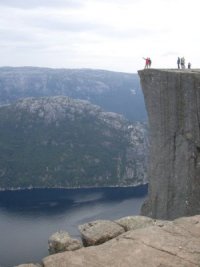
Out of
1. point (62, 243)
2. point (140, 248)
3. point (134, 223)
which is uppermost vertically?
point (134, 223)

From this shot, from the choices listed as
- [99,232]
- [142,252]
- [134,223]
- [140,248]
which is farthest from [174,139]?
[142,252]

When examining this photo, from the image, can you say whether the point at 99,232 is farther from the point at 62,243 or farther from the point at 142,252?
the point at 142,252

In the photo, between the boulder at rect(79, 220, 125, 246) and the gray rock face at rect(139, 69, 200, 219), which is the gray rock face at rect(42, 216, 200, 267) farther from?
the gray rock face at rect(139, 69, 200, 219)

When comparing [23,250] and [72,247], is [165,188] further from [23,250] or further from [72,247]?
[23,250]

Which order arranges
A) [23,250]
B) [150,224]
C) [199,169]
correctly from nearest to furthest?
[150,224], [199,169], [23,250]

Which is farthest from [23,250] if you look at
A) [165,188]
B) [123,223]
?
[123,223]

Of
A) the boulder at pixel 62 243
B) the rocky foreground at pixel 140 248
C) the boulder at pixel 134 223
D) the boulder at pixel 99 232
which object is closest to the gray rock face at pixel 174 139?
the boulder at pixel 134 223

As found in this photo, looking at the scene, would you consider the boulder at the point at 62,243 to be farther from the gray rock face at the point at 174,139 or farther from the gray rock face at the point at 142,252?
the gray rock face at the point at 174,139
